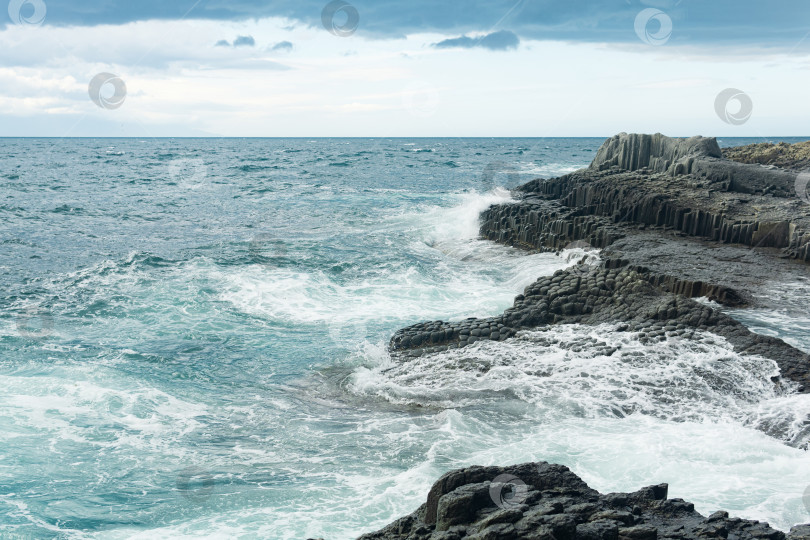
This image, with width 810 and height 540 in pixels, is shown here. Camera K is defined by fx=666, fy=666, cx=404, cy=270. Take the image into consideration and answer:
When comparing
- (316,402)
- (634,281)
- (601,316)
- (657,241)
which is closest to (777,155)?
(657,241)

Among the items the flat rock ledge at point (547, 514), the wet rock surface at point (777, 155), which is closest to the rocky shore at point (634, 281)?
the flat rock ledge at point (547, 514)

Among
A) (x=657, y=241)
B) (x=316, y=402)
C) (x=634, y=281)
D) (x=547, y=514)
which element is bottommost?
(x=316, y=402)

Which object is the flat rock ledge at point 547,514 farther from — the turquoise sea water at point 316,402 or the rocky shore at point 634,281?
the turquoise sea water at point 316,402

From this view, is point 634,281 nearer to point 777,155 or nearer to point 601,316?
point 601,316

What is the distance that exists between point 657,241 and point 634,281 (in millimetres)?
6124

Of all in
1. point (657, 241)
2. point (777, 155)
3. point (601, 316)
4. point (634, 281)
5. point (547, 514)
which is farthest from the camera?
point (777, 155)

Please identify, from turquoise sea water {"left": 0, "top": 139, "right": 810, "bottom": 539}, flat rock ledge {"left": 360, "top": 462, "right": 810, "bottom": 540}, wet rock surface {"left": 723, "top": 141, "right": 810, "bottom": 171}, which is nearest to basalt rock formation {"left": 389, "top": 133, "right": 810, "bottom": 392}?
turquoise sea water {"left": 0, "top": 139, "right": 810, "bottom": 539}

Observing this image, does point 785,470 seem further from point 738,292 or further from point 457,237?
point 457,237

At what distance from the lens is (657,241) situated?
69.2 ft

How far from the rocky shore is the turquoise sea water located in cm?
88

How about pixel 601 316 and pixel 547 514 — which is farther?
pixel 601 316

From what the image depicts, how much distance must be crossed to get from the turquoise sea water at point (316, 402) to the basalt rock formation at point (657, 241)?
0.80 m

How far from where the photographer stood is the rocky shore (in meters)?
6.07

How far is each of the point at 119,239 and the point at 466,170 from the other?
44809 mm
